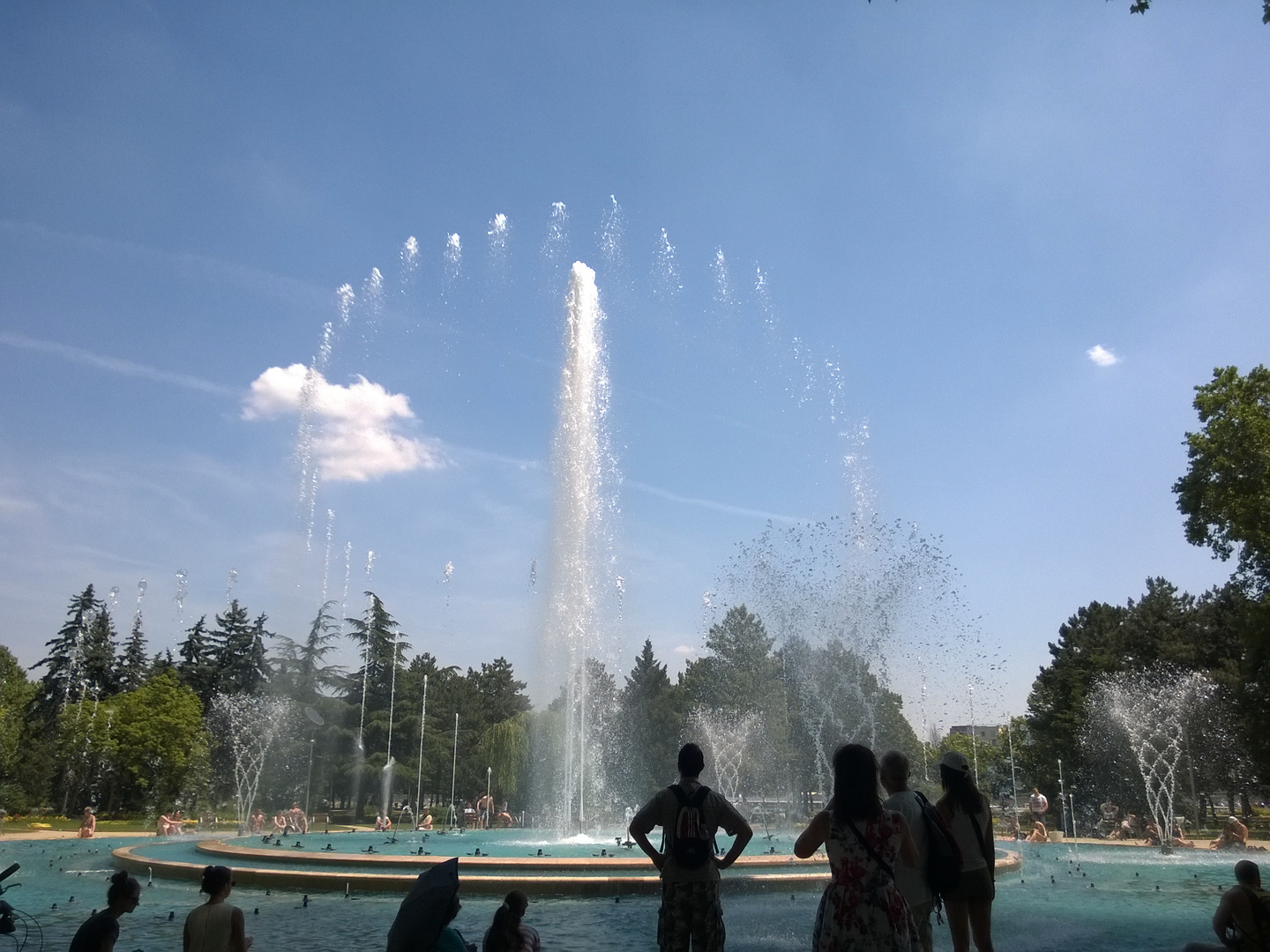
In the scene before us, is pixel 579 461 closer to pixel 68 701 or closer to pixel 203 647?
pixel 203 647

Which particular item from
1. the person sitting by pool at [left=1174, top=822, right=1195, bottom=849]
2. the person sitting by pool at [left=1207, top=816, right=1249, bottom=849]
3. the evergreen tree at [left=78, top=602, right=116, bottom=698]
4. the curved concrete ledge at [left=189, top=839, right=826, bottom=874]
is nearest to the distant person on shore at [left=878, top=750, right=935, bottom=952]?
the curved concrete ledge at [left=189, top=839, right=826, bottom=874]

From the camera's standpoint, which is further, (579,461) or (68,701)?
(68,701)

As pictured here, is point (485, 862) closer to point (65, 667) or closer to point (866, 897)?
point (866, 897)

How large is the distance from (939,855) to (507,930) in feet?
8.75

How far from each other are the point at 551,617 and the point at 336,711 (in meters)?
28.6

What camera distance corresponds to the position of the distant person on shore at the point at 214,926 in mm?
5039

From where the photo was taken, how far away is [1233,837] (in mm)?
26531

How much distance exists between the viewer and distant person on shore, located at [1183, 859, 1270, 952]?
5.68 meters

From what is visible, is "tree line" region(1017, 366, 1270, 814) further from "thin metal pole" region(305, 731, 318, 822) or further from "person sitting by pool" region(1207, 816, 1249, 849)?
"thin metal pole" region(305, 731, 318, 822)

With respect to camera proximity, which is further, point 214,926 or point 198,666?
point 198,666

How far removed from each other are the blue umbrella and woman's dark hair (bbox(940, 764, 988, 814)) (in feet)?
11.6

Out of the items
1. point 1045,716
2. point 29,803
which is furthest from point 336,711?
point 1045,716

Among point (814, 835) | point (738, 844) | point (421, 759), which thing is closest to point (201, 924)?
point (738, 844)

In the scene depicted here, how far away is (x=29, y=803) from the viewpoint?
162 ft
